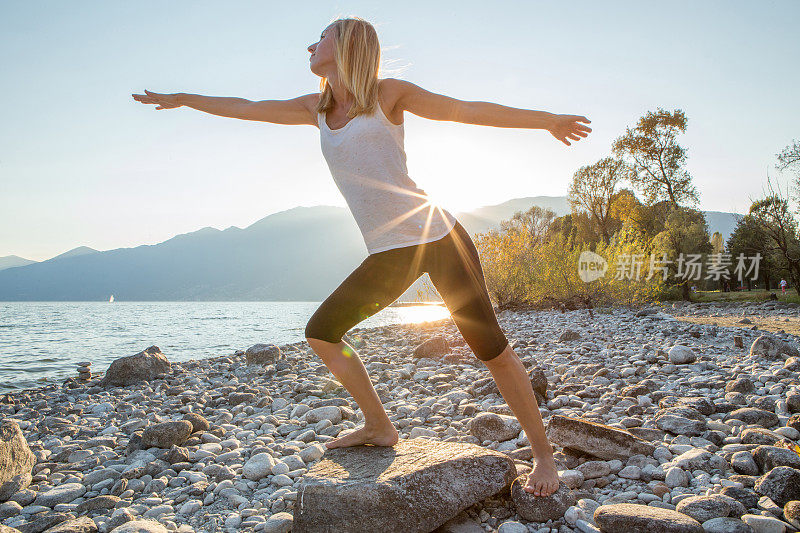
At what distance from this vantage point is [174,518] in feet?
8.97

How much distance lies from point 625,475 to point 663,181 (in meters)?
32.0

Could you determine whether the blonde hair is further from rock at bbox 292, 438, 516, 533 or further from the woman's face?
rock at bbox 292, 438, 516, 533

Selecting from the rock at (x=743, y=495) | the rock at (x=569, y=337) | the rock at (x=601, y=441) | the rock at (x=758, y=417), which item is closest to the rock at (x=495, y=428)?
the rock at (x=601, y=441)

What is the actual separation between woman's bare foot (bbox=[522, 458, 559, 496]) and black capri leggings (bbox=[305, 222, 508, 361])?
671 mm

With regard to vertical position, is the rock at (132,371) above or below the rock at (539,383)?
below

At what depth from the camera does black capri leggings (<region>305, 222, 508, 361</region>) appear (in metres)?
2.50

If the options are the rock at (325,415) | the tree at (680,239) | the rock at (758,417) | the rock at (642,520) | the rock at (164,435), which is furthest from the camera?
the tree at (680,239)

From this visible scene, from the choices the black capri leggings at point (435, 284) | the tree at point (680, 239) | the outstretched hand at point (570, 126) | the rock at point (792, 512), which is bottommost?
the rock at point (792, 512)

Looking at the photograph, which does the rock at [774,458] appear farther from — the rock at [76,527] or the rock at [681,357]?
the rock at [76,527]

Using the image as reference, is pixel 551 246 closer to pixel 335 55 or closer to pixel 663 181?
pixel 335 55

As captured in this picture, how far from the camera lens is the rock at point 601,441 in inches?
119

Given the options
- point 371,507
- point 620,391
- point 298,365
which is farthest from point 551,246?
point 371,507

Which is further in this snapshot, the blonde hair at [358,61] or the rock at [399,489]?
the blonde hair at [358,61]

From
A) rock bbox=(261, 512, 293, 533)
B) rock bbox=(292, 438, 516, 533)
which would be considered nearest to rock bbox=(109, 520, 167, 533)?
rock bbox=(261, 512, 293, 533)
